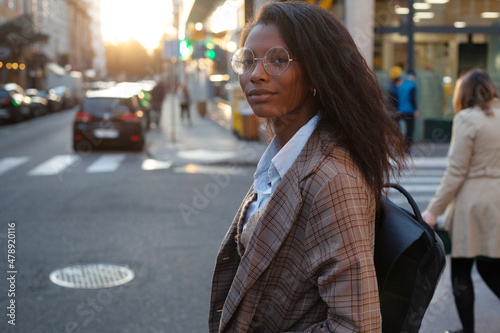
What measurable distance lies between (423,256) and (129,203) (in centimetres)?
759

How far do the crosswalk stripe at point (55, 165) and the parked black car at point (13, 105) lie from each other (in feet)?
41.0

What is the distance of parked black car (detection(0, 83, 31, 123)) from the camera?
85.2ft

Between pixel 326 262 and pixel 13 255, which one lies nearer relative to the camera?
pixel 326 262

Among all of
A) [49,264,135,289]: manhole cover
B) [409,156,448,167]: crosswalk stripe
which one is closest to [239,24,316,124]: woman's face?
[49,264,135,289]: manhole cover

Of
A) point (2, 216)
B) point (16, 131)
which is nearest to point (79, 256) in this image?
point (2, 216)

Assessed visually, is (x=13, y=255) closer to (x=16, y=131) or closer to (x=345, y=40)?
(x=345, y=40)

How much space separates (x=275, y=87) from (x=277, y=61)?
7 centimetres

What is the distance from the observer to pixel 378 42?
16.6 m

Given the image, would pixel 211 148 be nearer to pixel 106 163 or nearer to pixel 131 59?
pixel 106 163

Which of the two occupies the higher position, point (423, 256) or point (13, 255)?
point (423, 256)

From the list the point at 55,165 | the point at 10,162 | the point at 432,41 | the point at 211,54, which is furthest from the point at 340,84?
the point at 211,54

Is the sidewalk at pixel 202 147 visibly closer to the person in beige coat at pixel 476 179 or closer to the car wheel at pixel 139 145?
the car wheel at pixel 139 145

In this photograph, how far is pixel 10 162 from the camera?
13766mm

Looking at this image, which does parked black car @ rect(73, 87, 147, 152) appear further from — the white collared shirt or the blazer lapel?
the blazer lapel
